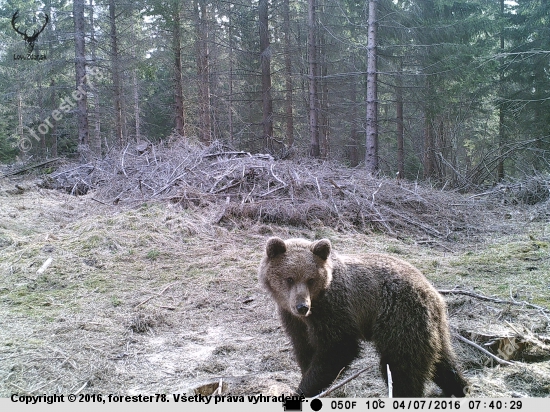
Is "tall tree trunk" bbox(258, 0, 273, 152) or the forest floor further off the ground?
"tall tree trunk" bbox(258, 0, 273, 152)

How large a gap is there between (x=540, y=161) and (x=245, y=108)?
16.1m


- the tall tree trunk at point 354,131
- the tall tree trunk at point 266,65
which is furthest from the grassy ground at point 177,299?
the tall tree trunk at point 354,131

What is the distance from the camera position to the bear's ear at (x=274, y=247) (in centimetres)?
331

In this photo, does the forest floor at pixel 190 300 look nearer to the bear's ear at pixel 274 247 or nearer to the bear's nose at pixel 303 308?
the bear's nose at pixel 303 308

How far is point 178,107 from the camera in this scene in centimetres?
1902

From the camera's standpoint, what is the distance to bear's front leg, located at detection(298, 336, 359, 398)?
320cm

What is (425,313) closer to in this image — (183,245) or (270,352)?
(270,352)

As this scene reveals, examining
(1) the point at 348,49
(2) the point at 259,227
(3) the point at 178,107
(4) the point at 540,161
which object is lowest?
(2) the point at 259,227

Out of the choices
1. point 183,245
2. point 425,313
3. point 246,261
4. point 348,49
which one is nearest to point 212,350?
point 425,313

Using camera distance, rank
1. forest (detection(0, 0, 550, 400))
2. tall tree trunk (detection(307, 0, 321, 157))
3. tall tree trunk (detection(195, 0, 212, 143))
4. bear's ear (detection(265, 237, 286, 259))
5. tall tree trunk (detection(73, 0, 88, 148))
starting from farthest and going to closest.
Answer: tall tree trunk (detection(195, 0, 212, 143)) → tall tree trunk (detection(307, 0, 321, 157)) → tall tree trunk (detection(73, 0, 88, 148)) → forest (detection(0, 0, 550, 400)) → bear's ear (detection(265, 237, 286, 259))

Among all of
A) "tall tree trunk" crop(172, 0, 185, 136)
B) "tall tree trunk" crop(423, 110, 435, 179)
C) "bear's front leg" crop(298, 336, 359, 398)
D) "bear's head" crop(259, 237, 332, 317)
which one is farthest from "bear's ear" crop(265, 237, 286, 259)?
"tall tree trunk" crop(423, 110, 435, 179)

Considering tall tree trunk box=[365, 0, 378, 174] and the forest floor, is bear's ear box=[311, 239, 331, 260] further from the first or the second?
tall tree trunk box=[365, 0, 378, 174]

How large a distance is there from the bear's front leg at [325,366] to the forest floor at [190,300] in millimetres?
223

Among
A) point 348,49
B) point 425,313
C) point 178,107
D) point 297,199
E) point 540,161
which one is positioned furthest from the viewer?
point 348,49
